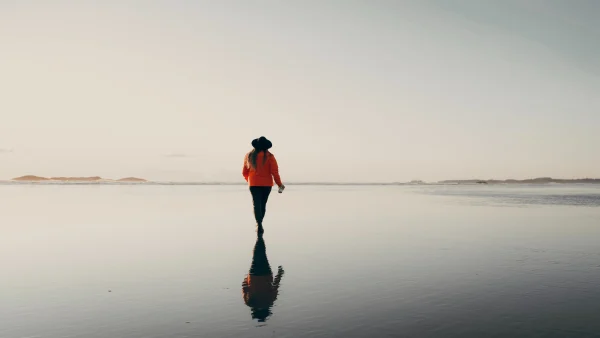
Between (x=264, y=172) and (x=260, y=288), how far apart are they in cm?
656

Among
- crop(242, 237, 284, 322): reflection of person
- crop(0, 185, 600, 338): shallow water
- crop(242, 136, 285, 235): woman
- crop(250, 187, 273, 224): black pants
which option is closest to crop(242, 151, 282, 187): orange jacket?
crop(242, 136, 285, 235): woman

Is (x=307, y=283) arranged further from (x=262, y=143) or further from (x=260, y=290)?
(x=262, y=143)

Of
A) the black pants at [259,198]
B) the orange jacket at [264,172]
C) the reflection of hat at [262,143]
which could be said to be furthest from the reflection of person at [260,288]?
the reflection of hat at [262,143]

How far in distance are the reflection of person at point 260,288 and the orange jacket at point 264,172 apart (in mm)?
3660

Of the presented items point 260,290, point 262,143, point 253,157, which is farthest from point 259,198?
point 260,290

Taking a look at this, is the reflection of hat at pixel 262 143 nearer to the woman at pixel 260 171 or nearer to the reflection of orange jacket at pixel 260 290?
the woman at pixel 260 171

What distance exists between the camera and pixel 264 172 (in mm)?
13320

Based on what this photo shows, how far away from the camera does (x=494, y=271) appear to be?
8.34 metres

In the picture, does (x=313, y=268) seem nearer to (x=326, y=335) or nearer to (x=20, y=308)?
(x=326, y=335)

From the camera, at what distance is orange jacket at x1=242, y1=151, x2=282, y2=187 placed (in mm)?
13203

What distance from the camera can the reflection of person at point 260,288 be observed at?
578 centimetres

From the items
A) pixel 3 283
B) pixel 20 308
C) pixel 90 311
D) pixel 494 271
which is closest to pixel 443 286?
pixel 494 271

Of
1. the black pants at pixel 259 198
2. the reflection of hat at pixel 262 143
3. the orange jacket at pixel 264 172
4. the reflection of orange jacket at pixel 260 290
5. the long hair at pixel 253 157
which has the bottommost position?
the reflection of orange jacket at pixel 260 290

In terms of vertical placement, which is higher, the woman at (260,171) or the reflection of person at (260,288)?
the woman at (260,171)
